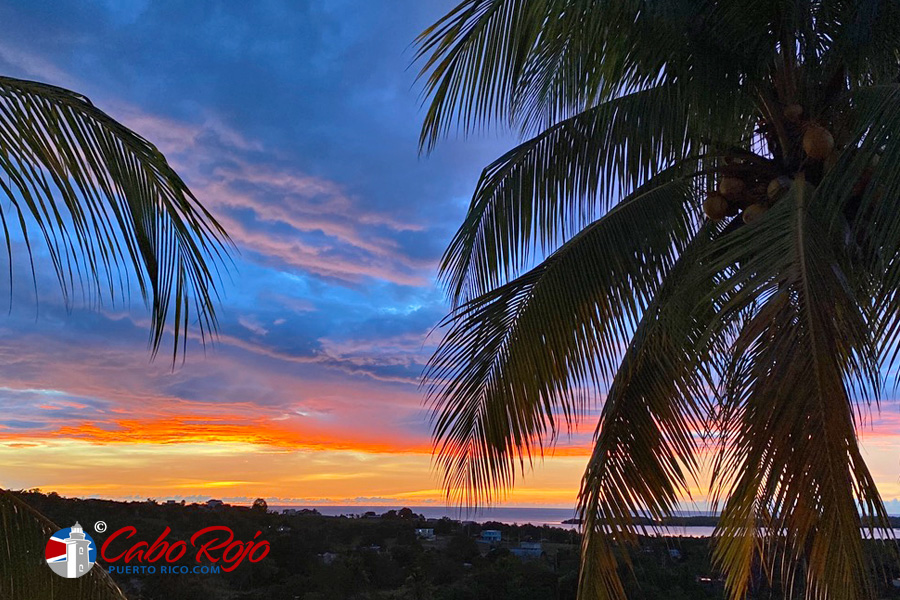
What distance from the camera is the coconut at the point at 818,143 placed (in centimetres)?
449

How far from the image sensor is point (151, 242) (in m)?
2.51

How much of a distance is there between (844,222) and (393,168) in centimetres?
851

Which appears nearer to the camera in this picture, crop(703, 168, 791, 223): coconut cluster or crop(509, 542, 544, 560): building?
crop(703, 168, 791, 223): coconut cluster

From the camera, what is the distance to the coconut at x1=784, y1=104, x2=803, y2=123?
15.6ft

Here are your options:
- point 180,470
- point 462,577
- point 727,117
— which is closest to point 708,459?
point 727,117

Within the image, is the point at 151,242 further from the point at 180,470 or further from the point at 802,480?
the point at 180,470

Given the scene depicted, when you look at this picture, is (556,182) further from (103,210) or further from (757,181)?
(103,210)

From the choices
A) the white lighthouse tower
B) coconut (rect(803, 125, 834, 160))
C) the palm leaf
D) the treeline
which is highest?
coconut (rect(803, 125, 834, 160))

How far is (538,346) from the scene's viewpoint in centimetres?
545

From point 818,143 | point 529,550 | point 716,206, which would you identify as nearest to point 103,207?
point 716,206

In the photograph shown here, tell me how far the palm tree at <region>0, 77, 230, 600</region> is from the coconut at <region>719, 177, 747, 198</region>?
3.41 meters

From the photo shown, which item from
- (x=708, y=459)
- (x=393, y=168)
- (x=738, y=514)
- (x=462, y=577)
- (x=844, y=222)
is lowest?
(x=462, y=577)

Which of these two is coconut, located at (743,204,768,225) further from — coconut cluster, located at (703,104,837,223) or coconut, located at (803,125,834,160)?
coconut, located at (803,125,834,160)

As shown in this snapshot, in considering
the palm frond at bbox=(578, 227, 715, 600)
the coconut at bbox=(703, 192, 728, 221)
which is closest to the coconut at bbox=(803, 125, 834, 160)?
the coconut at bbox=(703, 192, 728, 221)
